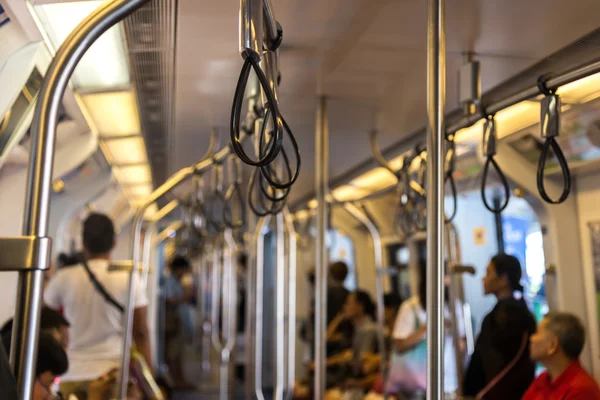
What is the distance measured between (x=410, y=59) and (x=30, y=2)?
4.11 feet

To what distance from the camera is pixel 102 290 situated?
131 inches

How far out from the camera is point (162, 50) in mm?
2197

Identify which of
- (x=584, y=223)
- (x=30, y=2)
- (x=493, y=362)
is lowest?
(x=493, y=362)

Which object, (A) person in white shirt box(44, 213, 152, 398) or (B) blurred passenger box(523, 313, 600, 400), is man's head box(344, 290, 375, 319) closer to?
(A) person in white shirt box(44, 213, 152, 398)

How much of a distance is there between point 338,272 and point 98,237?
3.12m

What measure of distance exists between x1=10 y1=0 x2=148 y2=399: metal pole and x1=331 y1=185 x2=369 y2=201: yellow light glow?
3.33m

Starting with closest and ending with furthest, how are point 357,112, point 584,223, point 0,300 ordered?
point 0,300
point 584,223
point 357,112

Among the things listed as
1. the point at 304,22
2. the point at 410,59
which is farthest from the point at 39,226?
the point at 410,59

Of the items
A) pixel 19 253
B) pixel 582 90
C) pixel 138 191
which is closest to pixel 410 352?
pixel 138 191

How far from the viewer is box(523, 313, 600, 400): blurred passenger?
2178mm

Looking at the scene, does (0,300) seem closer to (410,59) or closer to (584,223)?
(410,59)

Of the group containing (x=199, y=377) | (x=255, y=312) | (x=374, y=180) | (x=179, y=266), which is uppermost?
(x=374, y=180)

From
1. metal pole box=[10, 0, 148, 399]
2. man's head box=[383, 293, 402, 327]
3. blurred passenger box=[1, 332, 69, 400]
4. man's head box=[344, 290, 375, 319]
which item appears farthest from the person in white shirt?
man's head box=[383, 293, 402, 327]

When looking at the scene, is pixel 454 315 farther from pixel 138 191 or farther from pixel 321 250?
pixel 138 191
